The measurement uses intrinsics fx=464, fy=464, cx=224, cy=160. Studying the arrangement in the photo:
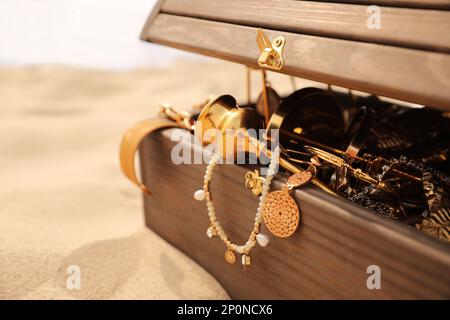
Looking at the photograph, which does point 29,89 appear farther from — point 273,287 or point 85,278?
point 273,287

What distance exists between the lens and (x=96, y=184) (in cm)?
155

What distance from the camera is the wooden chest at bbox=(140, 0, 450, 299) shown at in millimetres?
626

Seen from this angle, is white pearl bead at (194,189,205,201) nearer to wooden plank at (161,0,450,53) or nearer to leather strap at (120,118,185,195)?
leather strap at (120,118,185,195)

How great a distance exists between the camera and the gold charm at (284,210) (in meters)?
0.77

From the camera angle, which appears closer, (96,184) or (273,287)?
(273,287)

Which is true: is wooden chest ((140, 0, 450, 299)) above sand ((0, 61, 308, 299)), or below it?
above

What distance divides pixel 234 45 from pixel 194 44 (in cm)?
11

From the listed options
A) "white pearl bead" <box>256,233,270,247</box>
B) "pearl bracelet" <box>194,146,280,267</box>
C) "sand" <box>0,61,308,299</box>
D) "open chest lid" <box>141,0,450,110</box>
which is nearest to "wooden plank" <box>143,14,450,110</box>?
"open chest lid" <box>141,0,450,110</box>

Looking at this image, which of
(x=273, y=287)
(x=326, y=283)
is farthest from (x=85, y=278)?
(x=326, y=283)

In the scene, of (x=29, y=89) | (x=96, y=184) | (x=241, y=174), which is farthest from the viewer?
(x=29, y=89)

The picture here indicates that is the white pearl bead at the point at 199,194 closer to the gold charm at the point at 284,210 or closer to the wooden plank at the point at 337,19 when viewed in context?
the gold charm at the point at 284,210

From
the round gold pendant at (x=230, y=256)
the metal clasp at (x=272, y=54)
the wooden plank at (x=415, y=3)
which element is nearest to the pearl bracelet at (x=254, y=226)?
the round gold pendant at (x=230, y=256)

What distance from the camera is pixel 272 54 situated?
2.61ft

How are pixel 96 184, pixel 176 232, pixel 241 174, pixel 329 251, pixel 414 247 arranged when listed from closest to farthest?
1. pixel 414 247
2. pixel 329 251
3. pixel 241 174
4. pixel 176 232
5. pixel 96 184
